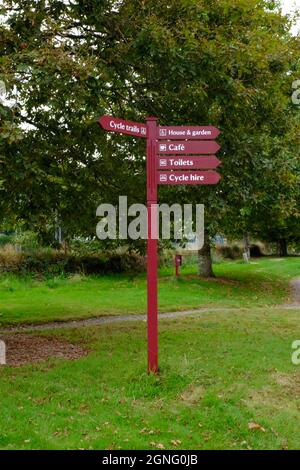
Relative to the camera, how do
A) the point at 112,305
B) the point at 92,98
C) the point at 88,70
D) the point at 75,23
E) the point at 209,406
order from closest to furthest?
the point at 209,406 < the point at 88,70 < the point at 92,98 < the point at 75,23 < the point at 112,305

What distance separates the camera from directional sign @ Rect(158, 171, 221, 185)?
7.47 m

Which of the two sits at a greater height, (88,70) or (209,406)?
(88,70)

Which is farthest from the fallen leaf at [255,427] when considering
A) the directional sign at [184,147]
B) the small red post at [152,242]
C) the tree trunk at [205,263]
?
the tree trunk at [205,263]

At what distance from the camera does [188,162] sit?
7.46 metres

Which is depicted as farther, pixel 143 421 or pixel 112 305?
pixel 112 305

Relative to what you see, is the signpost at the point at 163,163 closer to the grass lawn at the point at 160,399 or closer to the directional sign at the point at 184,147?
the directional sign at the point at 184,147

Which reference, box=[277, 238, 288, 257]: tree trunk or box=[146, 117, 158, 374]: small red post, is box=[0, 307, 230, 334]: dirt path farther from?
box=[277, 238, 288, 257]: tree trunk

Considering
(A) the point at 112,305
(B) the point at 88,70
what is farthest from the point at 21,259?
(B) the point at 88,70

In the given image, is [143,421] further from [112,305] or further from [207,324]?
[112,305]

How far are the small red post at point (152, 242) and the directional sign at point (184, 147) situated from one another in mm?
123

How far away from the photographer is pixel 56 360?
8680 mm

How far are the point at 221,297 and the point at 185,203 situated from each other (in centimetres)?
1020

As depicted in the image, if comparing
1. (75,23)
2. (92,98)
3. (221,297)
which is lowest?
(221,297)

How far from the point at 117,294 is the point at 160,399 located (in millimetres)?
12089
